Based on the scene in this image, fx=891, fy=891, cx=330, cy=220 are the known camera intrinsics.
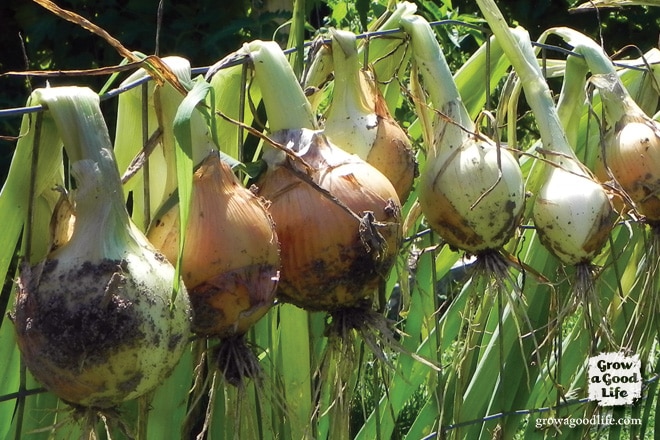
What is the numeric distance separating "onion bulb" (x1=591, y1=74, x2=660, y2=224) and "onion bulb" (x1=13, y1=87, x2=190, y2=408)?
0.47m

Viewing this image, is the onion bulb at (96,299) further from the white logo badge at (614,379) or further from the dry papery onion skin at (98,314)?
the white logo badge at (614,379)

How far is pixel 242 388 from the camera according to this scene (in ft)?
1.86

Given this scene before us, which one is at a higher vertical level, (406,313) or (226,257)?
(226,257)

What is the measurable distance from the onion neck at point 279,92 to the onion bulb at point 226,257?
82 millimetres

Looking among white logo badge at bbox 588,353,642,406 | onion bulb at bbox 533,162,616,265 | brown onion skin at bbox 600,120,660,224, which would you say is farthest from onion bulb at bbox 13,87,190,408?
white logo badge at bbox 588,353,642,406

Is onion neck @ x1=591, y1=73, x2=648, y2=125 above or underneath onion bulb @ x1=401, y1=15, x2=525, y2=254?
above

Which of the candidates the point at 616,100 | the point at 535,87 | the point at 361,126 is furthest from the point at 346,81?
the point at 616,100

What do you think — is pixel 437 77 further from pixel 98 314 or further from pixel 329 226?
pixel 98 314

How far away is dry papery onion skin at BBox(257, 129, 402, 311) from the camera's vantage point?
547mm

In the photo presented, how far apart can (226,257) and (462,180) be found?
0.23 m

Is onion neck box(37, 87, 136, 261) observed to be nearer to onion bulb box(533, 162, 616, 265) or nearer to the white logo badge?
onion bulb box(533, 162, 616, 265)

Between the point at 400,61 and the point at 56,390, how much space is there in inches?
19.5

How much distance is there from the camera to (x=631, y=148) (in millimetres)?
794

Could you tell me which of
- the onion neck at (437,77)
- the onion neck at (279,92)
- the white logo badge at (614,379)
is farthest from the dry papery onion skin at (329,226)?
the white logo badge at (614,379)
